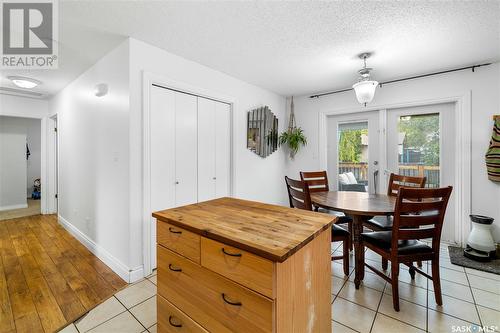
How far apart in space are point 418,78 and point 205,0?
3215 millimetres

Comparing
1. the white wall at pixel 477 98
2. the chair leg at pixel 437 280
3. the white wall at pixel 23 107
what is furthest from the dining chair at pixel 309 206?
the white wall at pixel 23 107

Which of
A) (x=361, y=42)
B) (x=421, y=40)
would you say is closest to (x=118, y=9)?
(x=361, y=42)

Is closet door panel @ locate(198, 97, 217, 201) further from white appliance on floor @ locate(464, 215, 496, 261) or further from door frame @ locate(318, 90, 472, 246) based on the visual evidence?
white appliance on floor @ locate(464, 215, 496, 261)

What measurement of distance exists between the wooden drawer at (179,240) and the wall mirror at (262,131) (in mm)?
2467

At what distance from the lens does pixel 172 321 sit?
1.27 m

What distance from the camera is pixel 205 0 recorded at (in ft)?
5.65

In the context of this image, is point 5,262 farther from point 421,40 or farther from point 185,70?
point 421,40

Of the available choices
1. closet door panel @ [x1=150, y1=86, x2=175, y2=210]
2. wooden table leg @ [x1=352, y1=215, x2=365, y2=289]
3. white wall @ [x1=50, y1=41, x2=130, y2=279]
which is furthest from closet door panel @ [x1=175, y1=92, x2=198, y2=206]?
wooden table leg @ [x1=352, y1=215, x2=365, y2=289]

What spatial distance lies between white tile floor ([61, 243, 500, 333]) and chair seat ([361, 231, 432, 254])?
454 mm

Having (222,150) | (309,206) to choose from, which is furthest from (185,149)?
(309,206)

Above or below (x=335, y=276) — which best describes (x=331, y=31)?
above

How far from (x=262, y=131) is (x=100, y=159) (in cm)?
241

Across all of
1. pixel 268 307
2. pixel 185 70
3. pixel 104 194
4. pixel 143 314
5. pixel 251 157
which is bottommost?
pixel 143 314

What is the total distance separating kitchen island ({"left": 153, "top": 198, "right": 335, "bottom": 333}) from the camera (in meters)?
0.89
